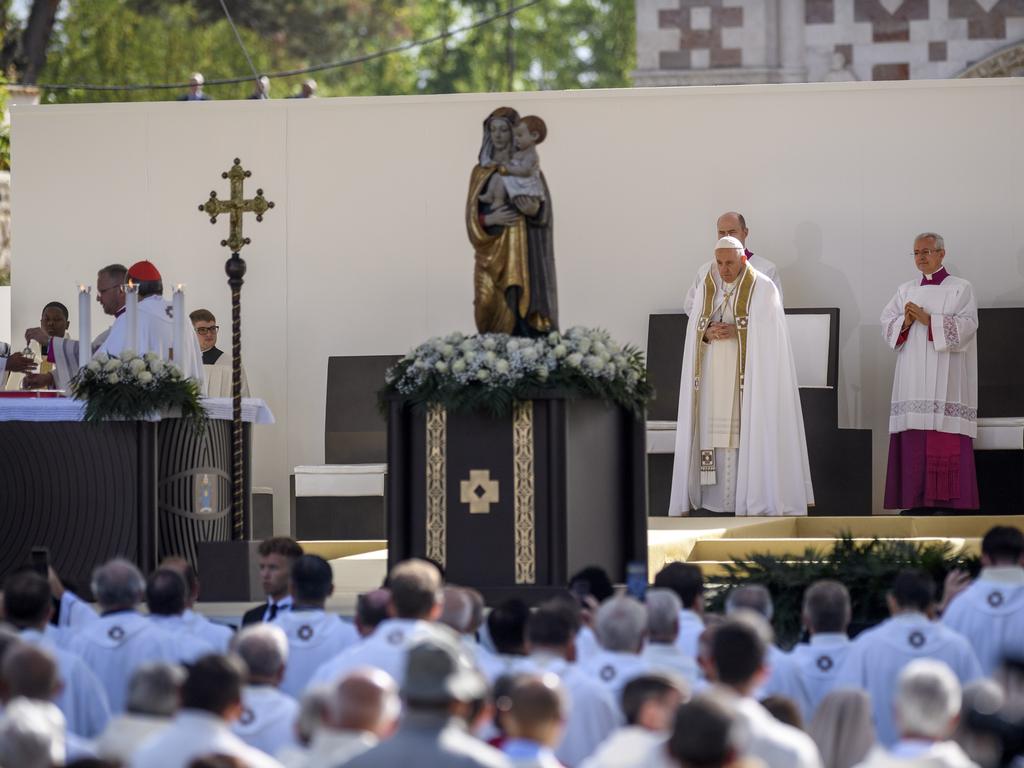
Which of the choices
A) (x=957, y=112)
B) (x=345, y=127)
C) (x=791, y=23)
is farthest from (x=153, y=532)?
(x=791, y=23)

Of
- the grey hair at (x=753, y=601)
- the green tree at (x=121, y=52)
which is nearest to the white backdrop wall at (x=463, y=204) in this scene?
the grey hair at (x=753, y=601)

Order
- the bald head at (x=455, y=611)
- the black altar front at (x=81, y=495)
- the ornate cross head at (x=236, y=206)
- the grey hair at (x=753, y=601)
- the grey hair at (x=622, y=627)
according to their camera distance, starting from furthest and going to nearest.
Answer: the ornate cross head at (x=236, y=206)
the black altar front at (x=81, y=495)
the grey hair at (x=753, y=601)
the bald head at (x=455, y=611)
the grey hair at (x=622, y=627)

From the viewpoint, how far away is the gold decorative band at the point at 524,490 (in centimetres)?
958

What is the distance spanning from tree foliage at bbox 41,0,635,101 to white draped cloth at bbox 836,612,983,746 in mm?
30398

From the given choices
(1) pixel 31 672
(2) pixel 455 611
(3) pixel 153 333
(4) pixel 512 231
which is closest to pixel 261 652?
(1) pixel 31 672

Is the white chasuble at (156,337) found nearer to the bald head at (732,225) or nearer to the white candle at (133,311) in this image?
the white candle at (133,311)

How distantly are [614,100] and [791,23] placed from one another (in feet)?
18.4

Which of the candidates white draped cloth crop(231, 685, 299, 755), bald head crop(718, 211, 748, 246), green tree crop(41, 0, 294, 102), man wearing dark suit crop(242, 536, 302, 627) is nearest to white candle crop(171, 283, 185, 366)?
man wearing dark suit crop(242, 536, 302, 627)

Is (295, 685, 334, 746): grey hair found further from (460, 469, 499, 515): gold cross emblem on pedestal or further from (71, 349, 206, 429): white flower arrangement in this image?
(71, 349, 206, 429): white flower arrangement

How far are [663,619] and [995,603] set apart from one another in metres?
1.76

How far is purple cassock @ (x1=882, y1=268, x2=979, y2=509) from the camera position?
47.2 ft

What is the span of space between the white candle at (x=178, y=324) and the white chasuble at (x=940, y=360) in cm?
569

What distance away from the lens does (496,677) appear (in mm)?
6281

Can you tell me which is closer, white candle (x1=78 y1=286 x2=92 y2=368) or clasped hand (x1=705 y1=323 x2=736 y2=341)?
white candle (x1=78 y1=286 x2=92 y2=368)
